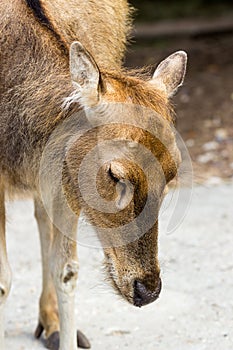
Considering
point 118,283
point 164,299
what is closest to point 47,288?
point 164,299

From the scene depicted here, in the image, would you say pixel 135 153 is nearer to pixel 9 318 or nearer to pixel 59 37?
pixel 59 37

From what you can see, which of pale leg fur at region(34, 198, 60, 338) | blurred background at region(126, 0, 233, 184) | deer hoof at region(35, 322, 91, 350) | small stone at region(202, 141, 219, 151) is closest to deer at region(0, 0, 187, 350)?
deer hoof at region(35, 322, 91, 350)

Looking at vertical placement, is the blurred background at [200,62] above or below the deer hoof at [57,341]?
below

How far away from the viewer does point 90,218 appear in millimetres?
4785

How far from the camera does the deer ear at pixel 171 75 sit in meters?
4.85

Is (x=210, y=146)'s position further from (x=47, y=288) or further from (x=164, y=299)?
(x=47, y=288)

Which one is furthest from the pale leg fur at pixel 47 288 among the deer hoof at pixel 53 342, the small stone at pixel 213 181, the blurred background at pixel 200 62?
the small stone at pixel 213 181

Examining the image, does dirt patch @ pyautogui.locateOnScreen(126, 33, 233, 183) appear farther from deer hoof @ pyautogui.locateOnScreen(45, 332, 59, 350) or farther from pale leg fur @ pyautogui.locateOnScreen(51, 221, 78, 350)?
pale leg fur @ pyautogui.locateOnScreen(51, 221, 78, 350)

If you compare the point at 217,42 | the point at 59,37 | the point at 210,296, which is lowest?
the point at 217,42

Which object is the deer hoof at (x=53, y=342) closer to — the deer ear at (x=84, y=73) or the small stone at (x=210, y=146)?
the deer ear at (x=84, y=73)

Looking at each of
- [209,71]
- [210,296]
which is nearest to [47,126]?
[210,296]

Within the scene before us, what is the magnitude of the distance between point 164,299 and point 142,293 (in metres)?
2.21

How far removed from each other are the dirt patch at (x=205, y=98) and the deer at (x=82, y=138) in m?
3.58

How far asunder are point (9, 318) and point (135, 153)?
2.61m
